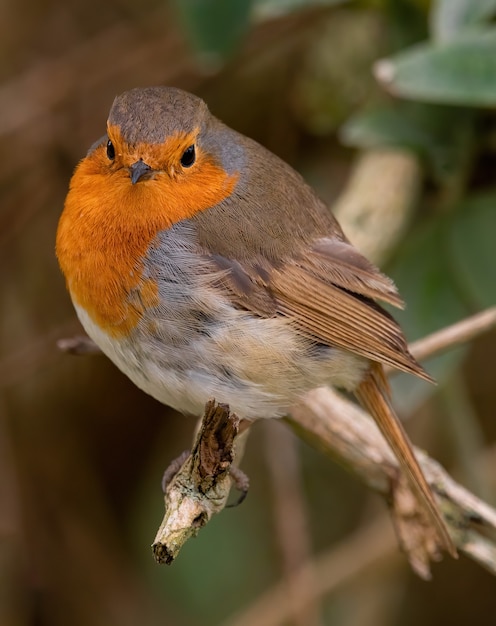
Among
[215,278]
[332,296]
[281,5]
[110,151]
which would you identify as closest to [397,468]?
[332,296]

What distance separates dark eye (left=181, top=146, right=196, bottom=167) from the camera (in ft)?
9.01

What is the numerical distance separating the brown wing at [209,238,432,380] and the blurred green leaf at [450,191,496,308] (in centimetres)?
62

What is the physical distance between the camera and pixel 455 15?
10.7 ft

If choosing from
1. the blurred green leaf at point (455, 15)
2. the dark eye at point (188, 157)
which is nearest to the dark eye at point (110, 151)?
the dark eye at point (188, 157)

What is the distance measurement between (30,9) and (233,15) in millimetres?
1223

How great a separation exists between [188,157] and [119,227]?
10.5 inches

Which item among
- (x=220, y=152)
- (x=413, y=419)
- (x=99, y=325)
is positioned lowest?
(x=413, y=419)

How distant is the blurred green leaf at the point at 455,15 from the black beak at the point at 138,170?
1.13 meters

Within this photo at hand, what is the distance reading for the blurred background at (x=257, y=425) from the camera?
11.5 feet

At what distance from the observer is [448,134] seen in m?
3.53

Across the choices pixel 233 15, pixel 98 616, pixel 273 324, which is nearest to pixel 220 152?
pixel 273 324

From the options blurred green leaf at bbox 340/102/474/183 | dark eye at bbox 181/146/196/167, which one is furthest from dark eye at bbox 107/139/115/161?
blurred green leaf at bbox 340/102/474/183

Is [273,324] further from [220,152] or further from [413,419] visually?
[413,419]

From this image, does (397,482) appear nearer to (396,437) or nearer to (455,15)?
(396,437)
